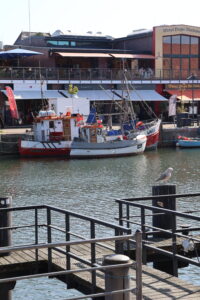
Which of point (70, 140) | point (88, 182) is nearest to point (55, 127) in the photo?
point (70, 140)

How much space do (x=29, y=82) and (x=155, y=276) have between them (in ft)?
163

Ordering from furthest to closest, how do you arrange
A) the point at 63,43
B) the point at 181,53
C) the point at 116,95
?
1. the point at 181,53
2. the point at 63,43
3. the point at 116,95

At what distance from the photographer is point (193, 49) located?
7256 centimetres

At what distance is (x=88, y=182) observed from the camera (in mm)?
34438

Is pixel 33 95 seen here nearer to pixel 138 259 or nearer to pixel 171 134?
pixel 171 134

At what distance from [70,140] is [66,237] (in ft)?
124

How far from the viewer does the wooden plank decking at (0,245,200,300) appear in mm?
9703

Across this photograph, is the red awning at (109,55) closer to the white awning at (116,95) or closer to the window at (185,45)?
the white awning at (116,95)

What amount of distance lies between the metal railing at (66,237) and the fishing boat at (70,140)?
2459 centimetres

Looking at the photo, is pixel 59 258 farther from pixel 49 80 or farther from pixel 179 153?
pixel 49 80

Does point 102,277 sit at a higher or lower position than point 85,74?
lower

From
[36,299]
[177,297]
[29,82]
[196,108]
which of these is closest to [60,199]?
Result: [36,299]

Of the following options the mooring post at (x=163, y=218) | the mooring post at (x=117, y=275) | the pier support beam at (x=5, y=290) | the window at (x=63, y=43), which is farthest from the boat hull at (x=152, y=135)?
the mooring post at (x=117, y=275)

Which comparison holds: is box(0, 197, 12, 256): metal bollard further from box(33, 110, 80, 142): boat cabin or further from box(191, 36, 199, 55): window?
box(191, 36, 199, 55): window
